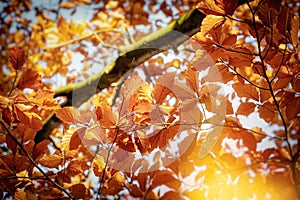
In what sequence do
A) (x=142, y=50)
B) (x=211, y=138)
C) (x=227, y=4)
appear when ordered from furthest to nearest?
(x=142, y=50) < (x=211, y=138) < (x=227, y=4)

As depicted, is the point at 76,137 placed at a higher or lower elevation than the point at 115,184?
higher

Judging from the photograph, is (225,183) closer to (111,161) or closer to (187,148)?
(187,148)

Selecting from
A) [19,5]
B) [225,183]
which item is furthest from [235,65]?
[19,5]

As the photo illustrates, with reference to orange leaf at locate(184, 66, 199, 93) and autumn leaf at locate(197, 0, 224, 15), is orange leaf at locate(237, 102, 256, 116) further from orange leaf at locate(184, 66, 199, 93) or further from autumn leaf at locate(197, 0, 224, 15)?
autumn leaf at locate(197, 0, 224, 15)

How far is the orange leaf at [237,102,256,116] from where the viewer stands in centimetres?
101

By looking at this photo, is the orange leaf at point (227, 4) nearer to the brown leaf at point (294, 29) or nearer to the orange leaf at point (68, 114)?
the brown leaf at point (294, 29)

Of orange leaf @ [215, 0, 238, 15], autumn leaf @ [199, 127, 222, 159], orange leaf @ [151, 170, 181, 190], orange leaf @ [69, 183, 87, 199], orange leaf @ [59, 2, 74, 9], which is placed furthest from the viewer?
orange leaf @ [59, 2, 74, 9]

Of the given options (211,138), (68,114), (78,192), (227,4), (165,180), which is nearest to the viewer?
(227,4)

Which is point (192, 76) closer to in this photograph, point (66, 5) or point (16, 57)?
point (16, 57)

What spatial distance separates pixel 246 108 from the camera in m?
1.02

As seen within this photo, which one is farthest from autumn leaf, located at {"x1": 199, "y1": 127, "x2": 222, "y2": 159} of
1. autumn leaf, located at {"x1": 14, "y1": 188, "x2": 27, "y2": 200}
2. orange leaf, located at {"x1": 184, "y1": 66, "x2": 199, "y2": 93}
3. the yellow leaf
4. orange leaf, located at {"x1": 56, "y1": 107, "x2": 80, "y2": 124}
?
autumn leaf, located at {"x1": 14, "y1": 188, "x2": 27, "y2": 200}

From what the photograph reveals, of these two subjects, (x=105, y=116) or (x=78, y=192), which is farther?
(x=78, y=192)

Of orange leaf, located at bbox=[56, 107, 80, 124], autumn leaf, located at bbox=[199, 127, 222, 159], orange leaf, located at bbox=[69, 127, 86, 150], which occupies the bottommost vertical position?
autumn leaf, located at bbox=[199, 127, 222, 159]

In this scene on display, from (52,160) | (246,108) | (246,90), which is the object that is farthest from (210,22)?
(52,160)
